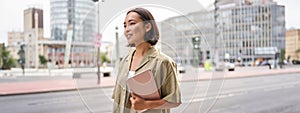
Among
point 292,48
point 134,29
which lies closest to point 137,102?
point 134,29

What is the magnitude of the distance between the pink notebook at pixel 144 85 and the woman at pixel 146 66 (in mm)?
10

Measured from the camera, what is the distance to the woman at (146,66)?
27.1 inches

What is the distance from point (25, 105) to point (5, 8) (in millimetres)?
5521

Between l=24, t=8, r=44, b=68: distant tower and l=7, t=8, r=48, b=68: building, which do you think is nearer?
l=7, t=8, r=48, b=68: building

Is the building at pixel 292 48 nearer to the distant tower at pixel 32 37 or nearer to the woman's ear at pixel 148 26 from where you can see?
the distant tower at pixel 32 37

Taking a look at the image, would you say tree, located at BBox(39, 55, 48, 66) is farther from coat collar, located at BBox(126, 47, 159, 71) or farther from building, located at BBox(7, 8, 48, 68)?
coat collar, located at BBox(126, 47, 159, 71)

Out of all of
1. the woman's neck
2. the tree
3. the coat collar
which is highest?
the woman's neck

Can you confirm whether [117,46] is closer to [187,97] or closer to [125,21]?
[125,21]

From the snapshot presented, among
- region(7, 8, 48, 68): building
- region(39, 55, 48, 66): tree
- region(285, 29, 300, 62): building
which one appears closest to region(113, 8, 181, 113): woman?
region(7, 8, 48, 68): building

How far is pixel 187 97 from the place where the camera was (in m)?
0.82

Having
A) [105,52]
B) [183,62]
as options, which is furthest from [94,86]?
[183,62]

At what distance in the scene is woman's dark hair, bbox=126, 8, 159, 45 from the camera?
0.71 m

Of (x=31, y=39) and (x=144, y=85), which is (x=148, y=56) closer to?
(x=144, y=85)

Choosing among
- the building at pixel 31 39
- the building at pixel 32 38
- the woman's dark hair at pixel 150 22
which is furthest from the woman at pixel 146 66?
the building at pixel 32 38
